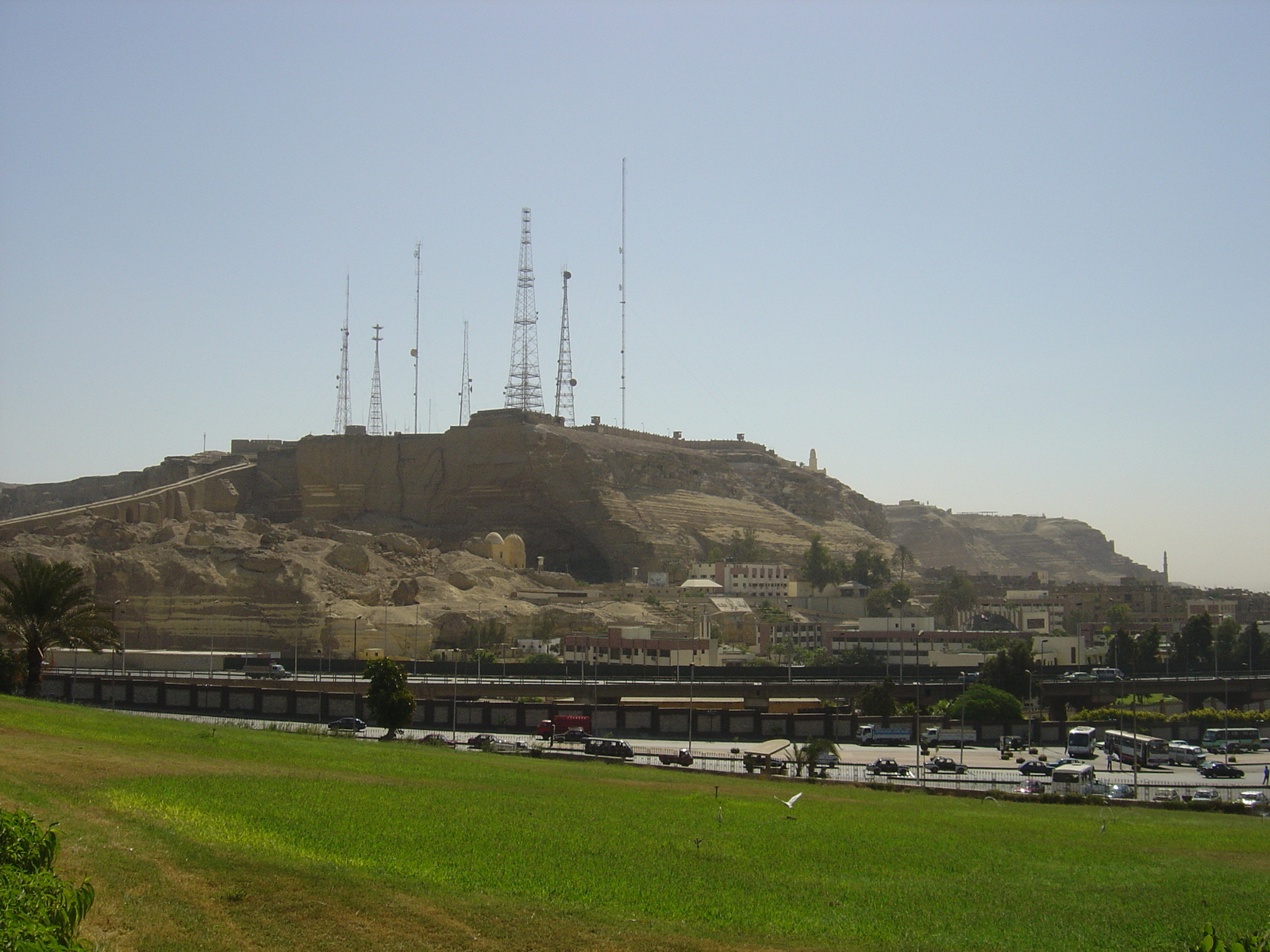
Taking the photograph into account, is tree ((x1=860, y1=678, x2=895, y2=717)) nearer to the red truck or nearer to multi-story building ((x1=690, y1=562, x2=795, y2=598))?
the red truck

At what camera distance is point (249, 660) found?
243ft

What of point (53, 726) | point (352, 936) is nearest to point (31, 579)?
point (53, 726)

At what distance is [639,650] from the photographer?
77125mm

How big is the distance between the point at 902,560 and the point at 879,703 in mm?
83801

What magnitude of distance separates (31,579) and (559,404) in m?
85.5

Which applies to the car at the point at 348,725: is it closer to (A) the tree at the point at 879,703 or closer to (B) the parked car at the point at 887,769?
(B) the parked car at the point at 887,769

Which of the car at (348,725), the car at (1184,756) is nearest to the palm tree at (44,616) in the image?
the car at (348,725)

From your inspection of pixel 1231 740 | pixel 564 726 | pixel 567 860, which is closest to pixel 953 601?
pixel 1231 740

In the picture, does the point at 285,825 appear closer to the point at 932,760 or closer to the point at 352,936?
the point at 352,936

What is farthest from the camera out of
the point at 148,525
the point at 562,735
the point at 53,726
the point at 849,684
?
the point at 148,525

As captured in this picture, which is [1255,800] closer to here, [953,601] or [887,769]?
[887,769]

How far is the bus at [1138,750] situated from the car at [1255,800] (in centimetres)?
783

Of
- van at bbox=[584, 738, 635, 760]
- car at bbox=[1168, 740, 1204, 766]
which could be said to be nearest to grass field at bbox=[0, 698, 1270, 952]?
van at bbox=[584, 738, 635, 760]

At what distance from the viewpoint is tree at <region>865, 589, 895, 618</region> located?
108 m
